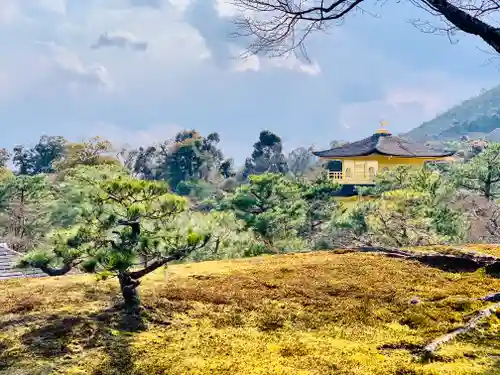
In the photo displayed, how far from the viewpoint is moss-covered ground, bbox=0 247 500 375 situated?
6.04 ft

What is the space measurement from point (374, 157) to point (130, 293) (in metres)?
14.2

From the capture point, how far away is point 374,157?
1582cm

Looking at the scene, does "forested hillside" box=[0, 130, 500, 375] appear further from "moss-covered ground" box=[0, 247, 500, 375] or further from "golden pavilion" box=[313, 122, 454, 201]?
"golden pavilion" box=[313, 122, 454, 201]

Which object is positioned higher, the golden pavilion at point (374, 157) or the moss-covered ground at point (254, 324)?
the golden pavilion at point (374, 157)

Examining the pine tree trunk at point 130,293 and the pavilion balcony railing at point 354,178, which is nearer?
the pine tree trunk at point 130,293

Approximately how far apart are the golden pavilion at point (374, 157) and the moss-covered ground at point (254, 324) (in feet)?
40.9

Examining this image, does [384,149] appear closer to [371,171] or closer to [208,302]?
[371,171]

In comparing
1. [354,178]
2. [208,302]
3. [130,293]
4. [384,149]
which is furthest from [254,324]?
[384,149]

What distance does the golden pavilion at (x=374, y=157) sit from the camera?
615 inches

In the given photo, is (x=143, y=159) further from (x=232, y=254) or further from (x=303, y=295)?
(x=303, y=295)

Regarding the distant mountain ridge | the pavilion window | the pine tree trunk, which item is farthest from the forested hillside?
the distant mountain ridge

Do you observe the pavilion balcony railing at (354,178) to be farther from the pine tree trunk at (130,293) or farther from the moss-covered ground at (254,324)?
the pine tree trunk at (130,293)

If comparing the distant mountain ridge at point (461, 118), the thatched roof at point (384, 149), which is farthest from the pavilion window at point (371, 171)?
the distant mountain ridge at point (461, 118)

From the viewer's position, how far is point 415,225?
777cm
